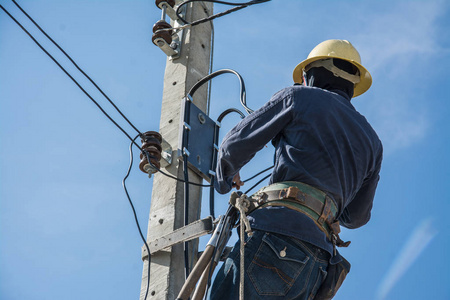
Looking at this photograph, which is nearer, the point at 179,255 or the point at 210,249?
the point at 210,249

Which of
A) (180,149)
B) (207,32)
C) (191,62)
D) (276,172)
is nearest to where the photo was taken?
(276,172)

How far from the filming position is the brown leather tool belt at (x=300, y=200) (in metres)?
3.71

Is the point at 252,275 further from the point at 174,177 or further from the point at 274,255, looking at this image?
the point at 174,177

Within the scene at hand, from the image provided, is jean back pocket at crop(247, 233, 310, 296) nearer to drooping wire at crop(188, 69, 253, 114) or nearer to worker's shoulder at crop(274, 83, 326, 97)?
worker's shoulder at crop(274, 83, 326, 97)

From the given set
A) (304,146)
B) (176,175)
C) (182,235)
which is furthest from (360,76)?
(182,235)

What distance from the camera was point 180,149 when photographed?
15.2 feet

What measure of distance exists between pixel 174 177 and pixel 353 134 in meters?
1.16

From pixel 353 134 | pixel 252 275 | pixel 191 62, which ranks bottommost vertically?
pixel 252 275

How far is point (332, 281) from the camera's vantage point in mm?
3824

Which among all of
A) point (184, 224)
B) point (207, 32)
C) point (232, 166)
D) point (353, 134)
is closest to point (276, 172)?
point (232, 166)

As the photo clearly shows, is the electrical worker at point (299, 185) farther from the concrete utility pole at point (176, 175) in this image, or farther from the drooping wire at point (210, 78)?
the drooping wire at point (210, 78)

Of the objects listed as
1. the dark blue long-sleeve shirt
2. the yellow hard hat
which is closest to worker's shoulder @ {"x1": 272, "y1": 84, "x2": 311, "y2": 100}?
the dark blue long-sleeve shirt

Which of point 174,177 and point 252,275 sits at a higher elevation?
point 174,177

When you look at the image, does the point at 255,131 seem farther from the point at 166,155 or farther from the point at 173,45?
the point at 173,45
